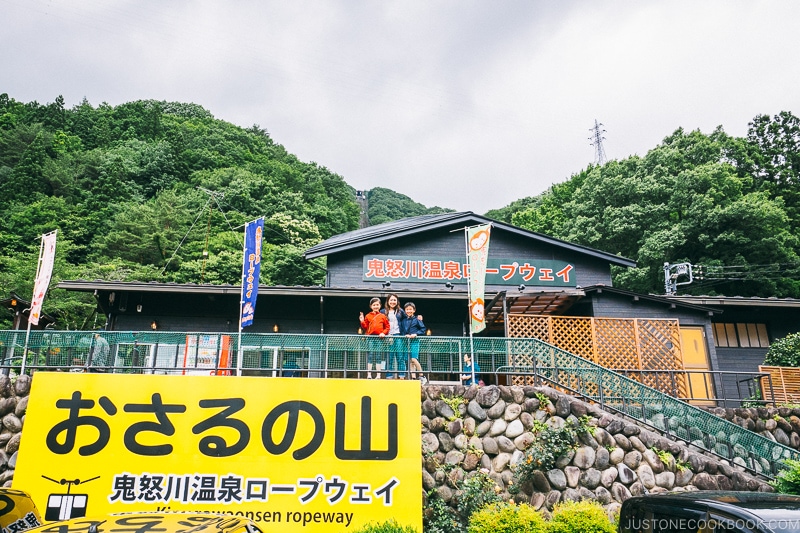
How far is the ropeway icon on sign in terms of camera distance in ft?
27.9

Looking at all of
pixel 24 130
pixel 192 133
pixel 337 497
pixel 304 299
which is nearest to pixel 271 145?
pixel 192 133

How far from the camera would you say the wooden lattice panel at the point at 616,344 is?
14.8m

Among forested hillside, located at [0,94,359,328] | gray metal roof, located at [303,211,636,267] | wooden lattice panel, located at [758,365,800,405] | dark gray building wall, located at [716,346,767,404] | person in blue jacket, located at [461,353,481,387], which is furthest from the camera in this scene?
forested hillside, located at [0,94,359,328]

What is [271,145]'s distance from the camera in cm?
5891

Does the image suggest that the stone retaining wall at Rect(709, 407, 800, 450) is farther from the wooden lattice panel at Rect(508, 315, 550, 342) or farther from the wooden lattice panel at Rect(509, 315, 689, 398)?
the wooden lattice panel at Rect(508, 315, 550, 342)

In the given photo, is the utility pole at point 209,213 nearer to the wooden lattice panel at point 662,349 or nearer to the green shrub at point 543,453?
the wooden lattice panel at point 662,349

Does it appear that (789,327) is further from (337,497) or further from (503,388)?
(337,497)

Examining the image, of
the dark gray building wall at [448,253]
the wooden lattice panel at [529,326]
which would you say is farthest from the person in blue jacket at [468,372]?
the dark gray building wall at [448,253]

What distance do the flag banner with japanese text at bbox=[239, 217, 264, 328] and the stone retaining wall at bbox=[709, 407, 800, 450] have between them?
10.4 meters

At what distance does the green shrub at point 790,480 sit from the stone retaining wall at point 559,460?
260mm

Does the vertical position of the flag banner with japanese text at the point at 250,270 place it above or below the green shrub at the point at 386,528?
above

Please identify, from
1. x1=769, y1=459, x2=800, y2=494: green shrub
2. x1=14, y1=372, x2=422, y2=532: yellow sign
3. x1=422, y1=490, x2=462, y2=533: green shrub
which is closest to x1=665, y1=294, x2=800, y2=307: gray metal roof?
x1=769, y1=459, x2=800, y2=494: green shrub

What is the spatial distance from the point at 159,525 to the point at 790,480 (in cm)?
949

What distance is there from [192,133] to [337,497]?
155 feet
